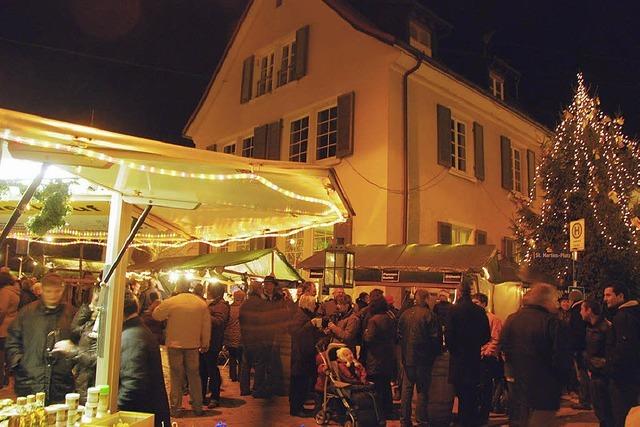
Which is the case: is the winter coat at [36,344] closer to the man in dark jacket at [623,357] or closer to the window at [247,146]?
the man in dark jacket at [623,357]

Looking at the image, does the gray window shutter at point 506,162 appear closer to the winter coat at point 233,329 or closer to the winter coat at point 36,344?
the winter coat at point 233,329

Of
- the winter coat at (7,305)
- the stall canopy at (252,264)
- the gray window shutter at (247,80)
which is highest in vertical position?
the gray window shutter at (247,80)

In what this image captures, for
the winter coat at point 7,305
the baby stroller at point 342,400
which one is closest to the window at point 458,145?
the baby stroller at point 342,400

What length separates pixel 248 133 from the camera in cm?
1873

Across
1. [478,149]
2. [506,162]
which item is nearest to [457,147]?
[478,149]

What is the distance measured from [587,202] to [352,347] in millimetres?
9957

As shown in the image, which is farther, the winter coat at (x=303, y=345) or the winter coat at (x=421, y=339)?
the winter coat at (x=303, y=345)

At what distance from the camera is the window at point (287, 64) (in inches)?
675

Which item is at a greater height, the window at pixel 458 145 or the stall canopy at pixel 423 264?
the window at pixel 458 145

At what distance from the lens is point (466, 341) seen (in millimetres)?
7691

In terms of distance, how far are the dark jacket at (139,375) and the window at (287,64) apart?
12847mm

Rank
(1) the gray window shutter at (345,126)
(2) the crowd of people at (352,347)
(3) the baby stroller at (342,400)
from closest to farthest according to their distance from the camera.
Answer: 1. (2) the crowd of people at (352,347)
2. (3) the baby stroller at (342,400)
3. (1) the gray window shutter at (345,126)

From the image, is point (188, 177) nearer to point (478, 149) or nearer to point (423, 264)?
point (423, 264)

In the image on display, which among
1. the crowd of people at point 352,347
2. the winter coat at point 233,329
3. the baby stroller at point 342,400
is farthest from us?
the winter coat at point 233,329
